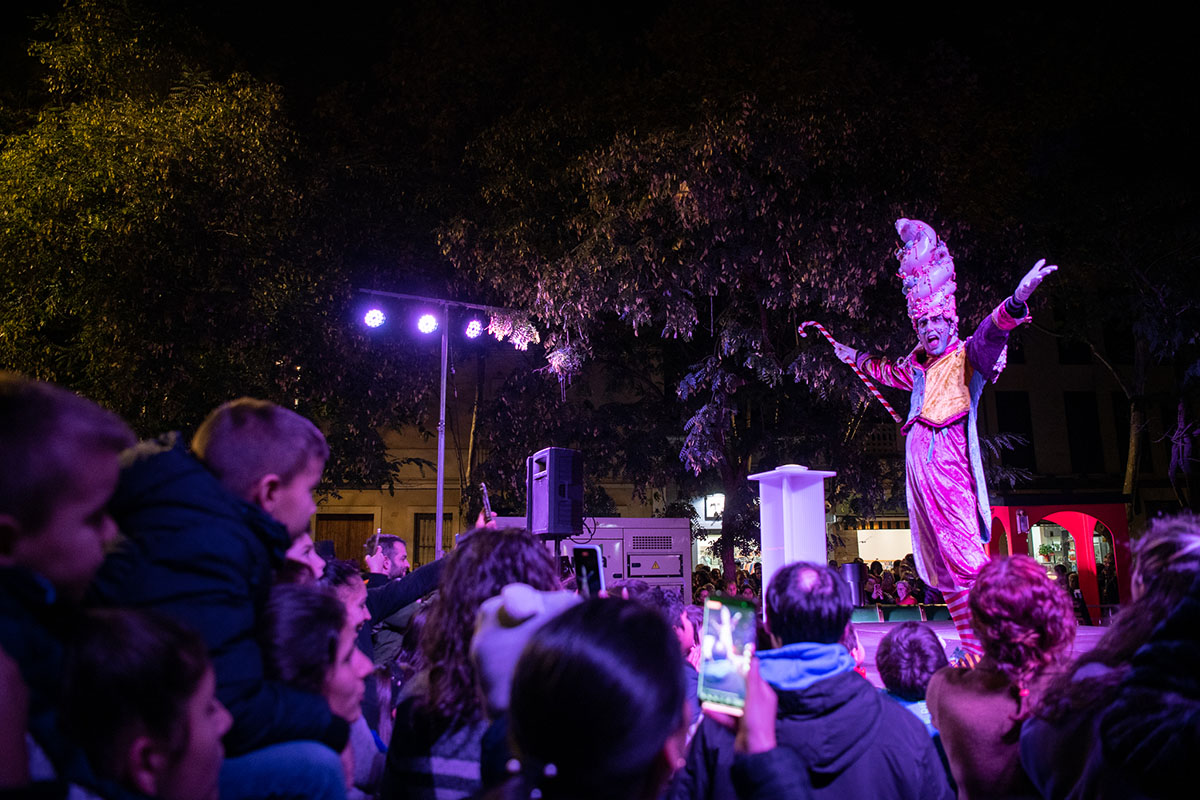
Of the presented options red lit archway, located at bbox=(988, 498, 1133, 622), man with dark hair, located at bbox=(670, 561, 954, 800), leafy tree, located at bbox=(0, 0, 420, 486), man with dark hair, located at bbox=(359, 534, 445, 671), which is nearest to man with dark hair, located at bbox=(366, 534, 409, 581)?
man with dark hair, located at bbox=(359, 534, 445, 671)

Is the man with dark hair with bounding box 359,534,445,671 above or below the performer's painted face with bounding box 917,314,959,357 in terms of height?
below

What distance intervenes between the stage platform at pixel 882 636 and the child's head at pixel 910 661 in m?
2.87

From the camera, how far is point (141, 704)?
1515 millimetres

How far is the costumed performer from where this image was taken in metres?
5.55

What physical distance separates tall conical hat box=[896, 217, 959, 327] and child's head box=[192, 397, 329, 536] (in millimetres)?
4876

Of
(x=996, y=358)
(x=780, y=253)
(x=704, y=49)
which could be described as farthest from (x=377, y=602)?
(x=704, y=49)

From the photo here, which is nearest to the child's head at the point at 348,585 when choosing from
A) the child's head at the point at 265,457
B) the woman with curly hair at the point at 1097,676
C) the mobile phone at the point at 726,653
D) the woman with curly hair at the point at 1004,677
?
the child's head at the point at 265,457

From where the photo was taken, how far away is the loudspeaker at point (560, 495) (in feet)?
23.0

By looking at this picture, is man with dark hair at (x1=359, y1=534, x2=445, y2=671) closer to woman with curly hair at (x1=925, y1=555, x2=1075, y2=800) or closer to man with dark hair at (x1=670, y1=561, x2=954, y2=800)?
man with dark hair at (x1=670, y1=561, x2=954, y2=800)

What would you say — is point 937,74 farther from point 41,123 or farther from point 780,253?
point 41,123

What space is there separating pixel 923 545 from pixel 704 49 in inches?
377

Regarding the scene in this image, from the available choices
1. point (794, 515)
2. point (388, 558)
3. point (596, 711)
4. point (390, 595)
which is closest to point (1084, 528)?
point (794, 515)

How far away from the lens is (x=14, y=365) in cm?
1271

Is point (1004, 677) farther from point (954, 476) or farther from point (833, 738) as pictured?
point (954, 476)
